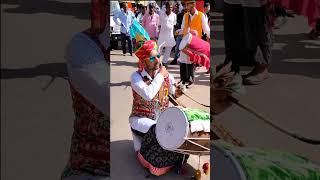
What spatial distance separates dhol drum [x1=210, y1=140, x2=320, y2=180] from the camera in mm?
1586

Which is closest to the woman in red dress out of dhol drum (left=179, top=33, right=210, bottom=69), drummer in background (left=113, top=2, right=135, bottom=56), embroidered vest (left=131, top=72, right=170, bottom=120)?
embroidered vest (left=131, top=72, right=170, bottom=120)

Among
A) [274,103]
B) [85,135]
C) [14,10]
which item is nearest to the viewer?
[14,10]

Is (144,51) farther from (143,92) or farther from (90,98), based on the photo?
(90,98)

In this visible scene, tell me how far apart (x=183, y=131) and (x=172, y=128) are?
0.10 m

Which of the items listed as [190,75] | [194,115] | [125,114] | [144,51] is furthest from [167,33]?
[194,115]

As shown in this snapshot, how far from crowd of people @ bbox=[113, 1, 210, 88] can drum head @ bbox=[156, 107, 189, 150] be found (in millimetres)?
1244

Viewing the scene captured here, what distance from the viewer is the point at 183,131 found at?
310 centimetres

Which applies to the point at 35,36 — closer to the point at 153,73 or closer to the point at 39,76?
the point at 39,76

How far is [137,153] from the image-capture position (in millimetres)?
3643

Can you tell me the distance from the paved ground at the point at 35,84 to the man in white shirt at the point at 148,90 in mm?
1763

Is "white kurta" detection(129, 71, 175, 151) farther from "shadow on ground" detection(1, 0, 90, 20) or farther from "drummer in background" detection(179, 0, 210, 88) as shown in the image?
"drummer in background" detection(179, 0, 210, 88)

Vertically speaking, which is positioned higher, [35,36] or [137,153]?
[35,36]

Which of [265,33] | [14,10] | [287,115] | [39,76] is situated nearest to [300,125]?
[287,115]

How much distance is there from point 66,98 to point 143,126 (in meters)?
1.87
